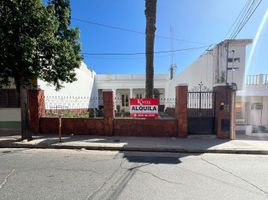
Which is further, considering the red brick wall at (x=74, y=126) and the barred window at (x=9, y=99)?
the barred window at (x=9, y=99)

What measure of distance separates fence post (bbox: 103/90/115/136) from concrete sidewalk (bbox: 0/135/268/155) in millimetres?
630

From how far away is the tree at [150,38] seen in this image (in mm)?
10906

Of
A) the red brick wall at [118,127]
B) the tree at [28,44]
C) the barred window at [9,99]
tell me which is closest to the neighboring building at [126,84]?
the barred window at [9,99]

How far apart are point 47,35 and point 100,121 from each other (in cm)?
448

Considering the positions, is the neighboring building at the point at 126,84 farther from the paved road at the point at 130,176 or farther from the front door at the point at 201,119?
the paved road at the point at 130,176

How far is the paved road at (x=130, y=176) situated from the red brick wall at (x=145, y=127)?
105 inches

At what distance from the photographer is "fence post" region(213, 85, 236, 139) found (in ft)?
29.8

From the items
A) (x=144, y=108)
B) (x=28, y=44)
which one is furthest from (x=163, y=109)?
(x=28, y=44)

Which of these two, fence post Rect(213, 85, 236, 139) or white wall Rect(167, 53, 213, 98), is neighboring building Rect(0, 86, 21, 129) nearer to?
fence post Rect(213, 85, 236, 139)

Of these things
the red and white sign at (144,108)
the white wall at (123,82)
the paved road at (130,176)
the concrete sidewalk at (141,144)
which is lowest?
the paved road at (130,176)

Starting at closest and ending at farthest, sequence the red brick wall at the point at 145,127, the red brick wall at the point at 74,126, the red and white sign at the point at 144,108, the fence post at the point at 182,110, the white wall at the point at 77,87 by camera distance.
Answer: the fence post at the point at 182,110 → the red brick wall at the point at 145,127 → the red and white sign at the point at 144,108 → the red brick wall at the point at 74,126 → the white wall at the point at 77,87

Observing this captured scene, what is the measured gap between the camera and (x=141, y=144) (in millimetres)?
7859

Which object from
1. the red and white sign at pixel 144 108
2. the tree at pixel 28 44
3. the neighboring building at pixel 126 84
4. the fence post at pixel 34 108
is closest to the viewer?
the tree at pixel 28 44

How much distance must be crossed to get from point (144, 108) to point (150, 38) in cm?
424
